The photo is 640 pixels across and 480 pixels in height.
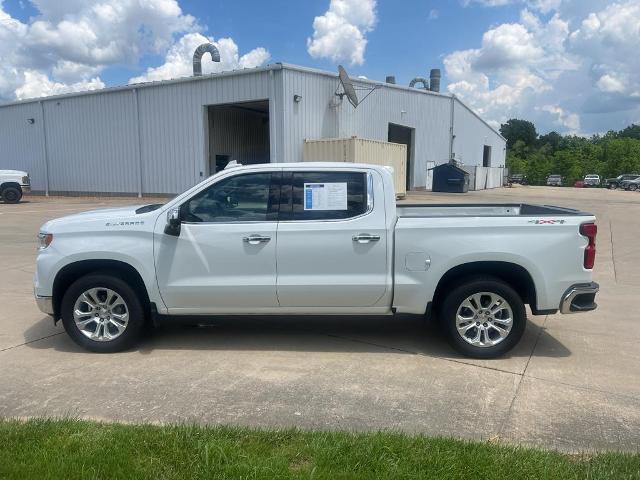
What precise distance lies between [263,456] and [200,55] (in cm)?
3096

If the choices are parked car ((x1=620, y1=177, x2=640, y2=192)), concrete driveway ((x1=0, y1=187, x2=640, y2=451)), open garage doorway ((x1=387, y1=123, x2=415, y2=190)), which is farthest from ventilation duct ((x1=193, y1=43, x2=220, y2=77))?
parked car ((x1=620, y1=177, x2=640, y2=192))

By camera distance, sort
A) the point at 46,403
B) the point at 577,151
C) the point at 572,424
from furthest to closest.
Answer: the point at 577,151 → the point at 46,403 → the point at 572,424

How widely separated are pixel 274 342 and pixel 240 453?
243 cm

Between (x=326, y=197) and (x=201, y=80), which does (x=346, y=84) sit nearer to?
(x=201, y=80)

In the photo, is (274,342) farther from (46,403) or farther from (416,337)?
(46,403)

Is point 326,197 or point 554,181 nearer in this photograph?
point 326,197

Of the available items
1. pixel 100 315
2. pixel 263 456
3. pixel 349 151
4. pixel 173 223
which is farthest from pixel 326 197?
pixel 349 151

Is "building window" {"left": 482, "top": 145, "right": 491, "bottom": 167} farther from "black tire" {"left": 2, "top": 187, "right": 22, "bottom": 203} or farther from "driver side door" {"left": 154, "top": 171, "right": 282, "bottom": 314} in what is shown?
"driver side door" {"left": 154, "top": 171, "right": 282, "bottom": 314}

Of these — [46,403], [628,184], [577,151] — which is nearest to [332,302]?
[46,403]

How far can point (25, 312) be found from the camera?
264 inches

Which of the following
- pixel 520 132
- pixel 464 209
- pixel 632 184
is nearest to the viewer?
pixel 464 209

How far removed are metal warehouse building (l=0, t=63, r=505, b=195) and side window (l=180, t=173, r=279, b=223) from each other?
1971cm

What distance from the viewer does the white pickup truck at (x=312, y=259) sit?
4922 mm

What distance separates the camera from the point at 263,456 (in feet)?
10.4
